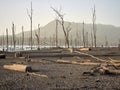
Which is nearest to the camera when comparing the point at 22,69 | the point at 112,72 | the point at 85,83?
the point at 85,83

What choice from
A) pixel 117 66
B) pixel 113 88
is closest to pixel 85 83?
pixel 113 88

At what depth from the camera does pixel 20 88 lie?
33.3 feet

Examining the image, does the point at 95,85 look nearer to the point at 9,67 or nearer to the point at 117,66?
the point at 117,66

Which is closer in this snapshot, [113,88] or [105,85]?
[113,88]

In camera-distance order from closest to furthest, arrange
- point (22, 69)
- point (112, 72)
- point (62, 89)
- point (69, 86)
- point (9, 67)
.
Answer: point (62, 89)
point (69, 86)
point (112, 72)
point (22, 69)
point (9, 67)

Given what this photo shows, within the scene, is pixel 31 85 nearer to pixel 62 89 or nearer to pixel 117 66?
pixel 62 89

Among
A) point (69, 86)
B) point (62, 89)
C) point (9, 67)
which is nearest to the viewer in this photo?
point (62, 89)

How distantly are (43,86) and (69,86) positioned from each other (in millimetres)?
1049

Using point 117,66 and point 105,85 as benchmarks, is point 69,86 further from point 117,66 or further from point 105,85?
point 117,66

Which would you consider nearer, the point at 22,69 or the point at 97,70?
the point at 97,70

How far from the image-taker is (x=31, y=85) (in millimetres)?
10852

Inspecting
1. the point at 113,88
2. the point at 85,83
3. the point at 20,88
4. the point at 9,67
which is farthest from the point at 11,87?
the point at 9,67

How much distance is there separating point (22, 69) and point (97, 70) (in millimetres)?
4515

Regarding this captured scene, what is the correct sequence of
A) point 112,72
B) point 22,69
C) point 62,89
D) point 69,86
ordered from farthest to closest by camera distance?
1. point 22,69
2. point 112,72
3. point 69,86
4. point 62,89
